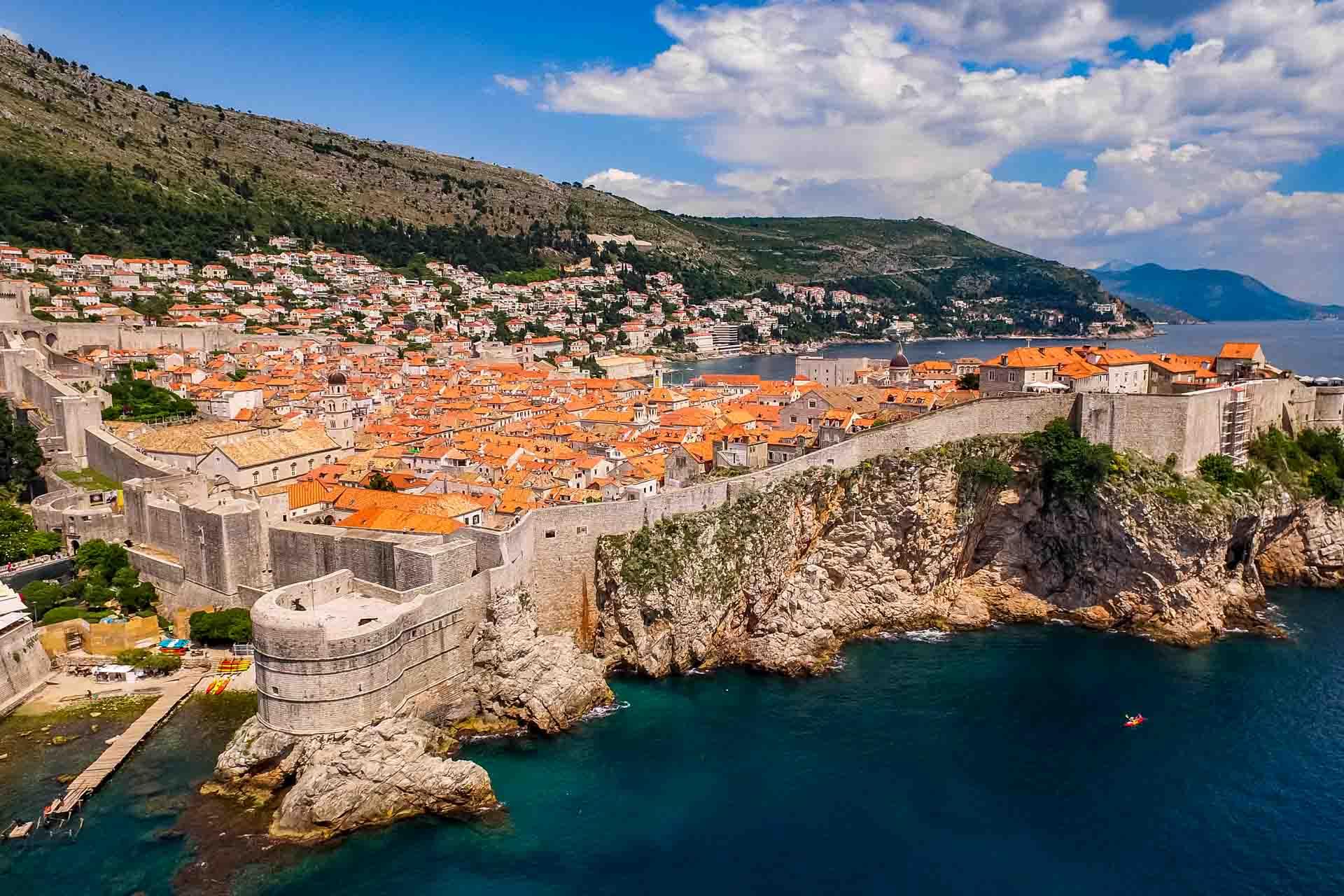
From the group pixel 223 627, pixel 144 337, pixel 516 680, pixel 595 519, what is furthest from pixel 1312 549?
pixel 144 337

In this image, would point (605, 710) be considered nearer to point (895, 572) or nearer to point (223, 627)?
point (223, 627)

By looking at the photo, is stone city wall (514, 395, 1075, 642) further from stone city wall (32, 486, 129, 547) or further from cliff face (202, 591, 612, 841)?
stone city wall (32, 486, 129, 547)

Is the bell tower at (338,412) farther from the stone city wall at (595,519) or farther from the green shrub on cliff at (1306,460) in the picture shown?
the green shrub on cliff at (1306,460)

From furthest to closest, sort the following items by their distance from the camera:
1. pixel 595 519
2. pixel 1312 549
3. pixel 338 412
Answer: pixel 338 412 → pixel 1312 549 → pixel 595 519

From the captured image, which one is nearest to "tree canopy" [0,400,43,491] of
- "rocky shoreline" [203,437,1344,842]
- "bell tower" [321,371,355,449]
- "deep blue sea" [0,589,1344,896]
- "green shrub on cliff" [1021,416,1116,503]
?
"bell tower" [321,371,355,449]

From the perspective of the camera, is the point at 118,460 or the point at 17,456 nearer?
the point at 118,460

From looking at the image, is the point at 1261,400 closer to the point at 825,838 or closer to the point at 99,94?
the point at 825,838

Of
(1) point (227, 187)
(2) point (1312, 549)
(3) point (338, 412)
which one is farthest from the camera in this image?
(1) point (227, 187)
